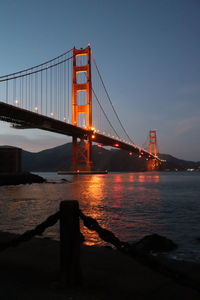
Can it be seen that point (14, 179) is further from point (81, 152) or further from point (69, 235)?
point (69, 235)

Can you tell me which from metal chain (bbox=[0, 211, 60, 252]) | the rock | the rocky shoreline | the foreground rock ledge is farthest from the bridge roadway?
metal chain (bbox=[0, 211, 60, 252])

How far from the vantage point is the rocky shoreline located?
250cm

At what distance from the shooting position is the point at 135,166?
561ft

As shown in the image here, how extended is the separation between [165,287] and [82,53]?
60556mm

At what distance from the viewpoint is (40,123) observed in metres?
40.2

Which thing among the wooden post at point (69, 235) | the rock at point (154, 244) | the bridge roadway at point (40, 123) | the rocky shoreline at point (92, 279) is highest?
the bridge roadway at point (40, 123)

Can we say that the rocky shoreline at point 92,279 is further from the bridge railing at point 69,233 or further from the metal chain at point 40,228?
the metal chain at point 40,228

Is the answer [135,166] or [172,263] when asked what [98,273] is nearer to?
[172,263]

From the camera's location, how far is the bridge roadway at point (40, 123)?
33.9 metres

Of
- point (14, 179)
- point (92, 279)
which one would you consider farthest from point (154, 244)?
point (14, 179)

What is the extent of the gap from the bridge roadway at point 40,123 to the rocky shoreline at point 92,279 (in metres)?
30.4

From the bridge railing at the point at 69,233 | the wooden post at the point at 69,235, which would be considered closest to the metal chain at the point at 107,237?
the bridge railing at the point at 69,233

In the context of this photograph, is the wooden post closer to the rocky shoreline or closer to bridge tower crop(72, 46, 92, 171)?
the rocky shoreline

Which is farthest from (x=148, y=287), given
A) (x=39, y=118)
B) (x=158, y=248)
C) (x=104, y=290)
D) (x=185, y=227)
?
(x=39, y=118)
